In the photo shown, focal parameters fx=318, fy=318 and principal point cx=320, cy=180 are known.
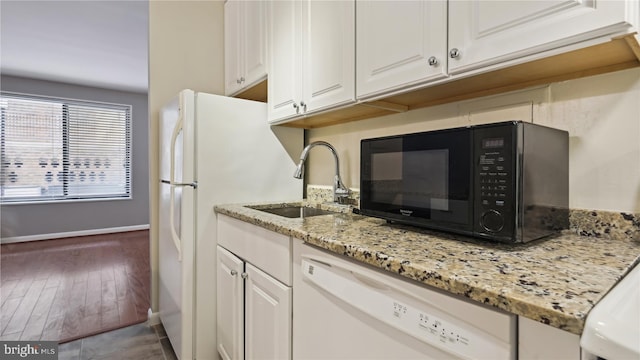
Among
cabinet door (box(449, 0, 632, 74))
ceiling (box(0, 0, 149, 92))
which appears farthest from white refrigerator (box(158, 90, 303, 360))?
ceiling (box(0, 0, 149, 92))

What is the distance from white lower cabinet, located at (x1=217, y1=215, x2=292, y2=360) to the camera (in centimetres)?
120

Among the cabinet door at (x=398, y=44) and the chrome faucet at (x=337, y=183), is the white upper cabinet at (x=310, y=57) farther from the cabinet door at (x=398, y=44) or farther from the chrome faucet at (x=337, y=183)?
the chrome faucet at (x=337, y=183)

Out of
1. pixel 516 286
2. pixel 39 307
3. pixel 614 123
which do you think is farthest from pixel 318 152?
pixel 39 307

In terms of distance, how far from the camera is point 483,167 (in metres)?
0.85

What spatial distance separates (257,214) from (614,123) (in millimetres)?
1294

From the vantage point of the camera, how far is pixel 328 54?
4.72 feet

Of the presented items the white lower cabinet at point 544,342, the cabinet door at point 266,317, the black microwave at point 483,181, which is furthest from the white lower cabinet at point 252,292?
the white lower cabinet at point 544,342

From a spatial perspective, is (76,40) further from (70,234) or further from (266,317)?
(266,317)

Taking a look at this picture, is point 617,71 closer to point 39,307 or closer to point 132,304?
point 132,304

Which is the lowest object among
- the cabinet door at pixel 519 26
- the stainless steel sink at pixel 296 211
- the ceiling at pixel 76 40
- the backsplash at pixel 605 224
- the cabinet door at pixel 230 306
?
the cabinet door at pixel 230 306

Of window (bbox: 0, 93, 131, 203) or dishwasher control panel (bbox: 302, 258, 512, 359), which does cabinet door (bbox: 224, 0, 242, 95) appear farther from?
window (bbox: 0, 93, 131, 203)

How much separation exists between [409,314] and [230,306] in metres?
1.13

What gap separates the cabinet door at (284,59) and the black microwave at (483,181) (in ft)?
2.31

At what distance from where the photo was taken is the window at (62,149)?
15.2ft
